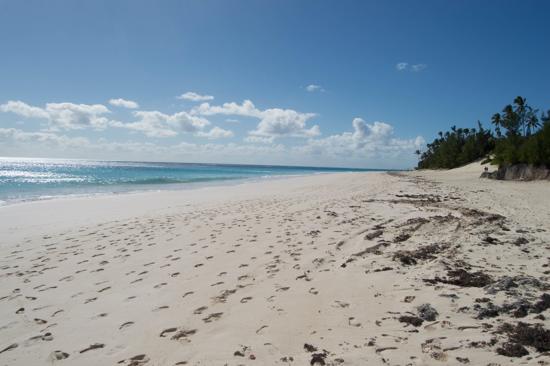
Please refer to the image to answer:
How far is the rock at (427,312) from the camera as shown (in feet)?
11.7

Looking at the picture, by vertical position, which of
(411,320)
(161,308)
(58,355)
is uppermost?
(411,320)

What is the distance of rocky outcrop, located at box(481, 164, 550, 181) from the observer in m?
25.5

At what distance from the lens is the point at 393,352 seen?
9.86 feet

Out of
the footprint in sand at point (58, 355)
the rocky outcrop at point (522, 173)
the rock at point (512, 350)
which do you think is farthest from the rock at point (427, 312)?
the rocky outcrop at point (522, 173)

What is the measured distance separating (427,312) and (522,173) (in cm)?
3142

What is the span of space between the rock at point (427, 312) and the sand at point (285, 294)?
11 millimetres

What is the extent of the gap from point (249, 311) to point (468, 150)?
256ft

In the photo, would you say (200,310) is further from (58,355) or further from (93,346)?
(58,355)

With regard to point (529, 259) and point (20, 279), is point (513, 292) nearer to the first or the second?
point (529, 259)

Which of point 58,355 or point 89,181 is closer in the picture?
point 58,355

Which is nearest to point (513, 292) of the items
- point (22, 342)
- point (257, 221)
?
point (22, 342)

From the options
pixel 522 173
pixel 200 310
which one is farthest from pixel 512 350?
pixel 522 173

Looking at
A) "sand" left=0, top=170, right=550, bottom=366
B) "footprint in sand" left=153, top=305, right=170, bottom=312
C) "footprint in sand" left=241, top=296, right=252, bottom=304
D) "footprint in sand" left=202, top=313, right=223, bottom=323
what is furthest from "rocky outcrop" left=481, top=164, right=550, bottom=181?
"footprint in sand" left=153, top=305, right=170, bottom=312

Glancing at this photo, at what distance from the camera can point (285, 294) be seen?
457 cm
